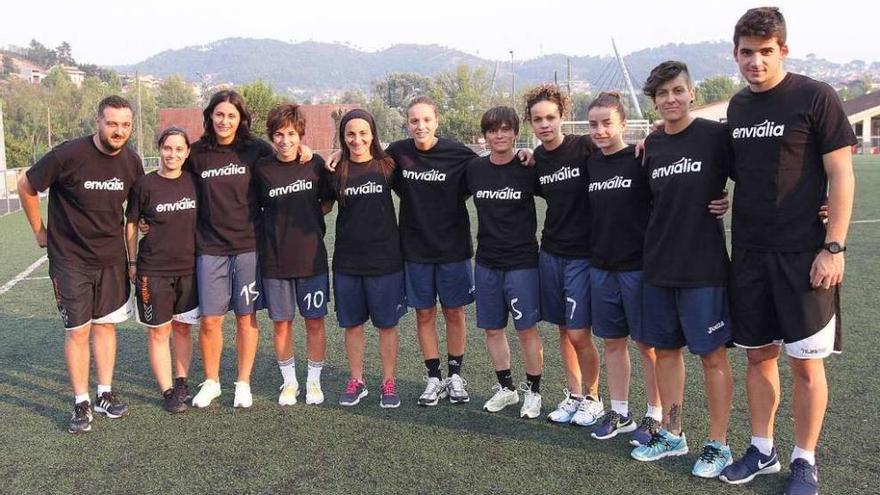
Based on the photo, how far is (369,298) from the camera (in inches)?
191

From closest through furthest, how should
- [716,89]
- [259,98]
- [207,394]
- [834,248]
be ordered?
1. [834,248]
2. [207,394]
3. [259,98]
4. [716,89]

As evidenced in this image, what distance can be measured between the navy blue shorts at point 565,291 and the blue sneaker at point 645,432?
2.04ft

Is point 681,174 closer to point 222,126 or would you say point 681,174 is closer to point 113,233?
point 222,126

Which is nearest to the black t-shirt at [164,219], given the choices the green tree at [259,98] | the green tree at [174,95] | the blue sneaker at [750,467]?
the blue sneaker at [750,467]

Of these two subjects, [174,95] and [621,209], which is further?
[174,95]

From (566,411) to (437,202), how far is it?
1498mm

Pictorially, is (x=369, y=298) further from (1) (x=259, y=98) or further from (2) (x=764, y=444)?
(1) (x=259, y=98)

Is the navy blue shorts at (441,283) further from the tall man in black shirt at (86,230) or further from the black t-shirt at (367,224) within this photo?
the tall man in black shirt at (86,230)

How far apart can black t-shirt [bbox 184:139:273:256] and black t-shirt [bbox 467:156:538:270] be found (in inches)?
Answer: 58.7

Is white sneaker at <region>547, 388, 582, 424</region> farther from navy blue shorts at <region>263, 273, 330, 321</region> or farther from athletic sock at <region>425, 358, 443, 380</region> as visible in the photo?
navy blue shorts at <region>263, 273, 330, 321</region>

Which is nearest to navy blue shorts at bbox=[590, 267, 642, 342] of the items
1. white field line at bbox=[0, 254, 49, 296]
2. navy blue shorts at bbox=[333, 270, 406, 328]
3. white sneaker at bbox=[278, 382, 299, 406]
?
navy blue shorts at bbox=[333, 270, 406, 328]

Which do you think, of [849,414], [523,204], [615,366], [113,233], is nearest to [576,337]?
[615,366]

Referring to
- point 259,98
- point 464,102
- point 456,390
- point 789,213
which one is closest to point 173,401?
point 456,390

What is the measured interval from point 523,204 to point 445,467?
1.61 metres
